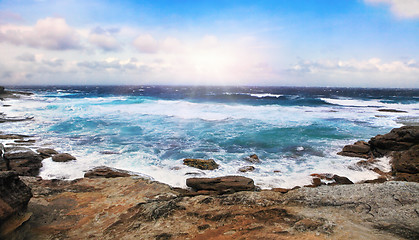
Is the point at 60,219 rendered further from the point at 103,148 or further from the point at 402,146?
the point at 402,146

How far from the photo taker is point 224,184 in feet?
27.7

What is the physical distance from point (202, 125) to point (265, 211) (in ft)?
58.3

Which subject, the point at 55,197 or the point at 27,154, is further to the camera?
the point at 27,154

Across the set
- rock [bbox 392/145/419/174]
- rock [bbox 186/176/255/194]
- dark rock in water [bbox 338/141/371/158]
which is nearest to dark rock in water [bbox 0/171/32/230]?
rock [bbox 186/176/255/194]

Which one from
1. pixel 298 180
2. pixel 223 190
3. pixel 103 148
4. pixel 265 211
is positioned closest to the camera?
pixel 265 211

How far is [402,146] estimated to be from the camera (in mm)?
12141

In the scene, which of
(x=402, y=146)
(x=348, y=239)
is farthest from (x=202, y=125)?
(x=348, y=239)

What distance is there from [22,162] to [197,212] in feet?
31.9

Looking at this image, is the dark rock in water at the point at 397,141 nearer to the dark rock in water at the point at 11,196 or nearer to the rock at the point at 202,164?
the rock at the point at 202,164

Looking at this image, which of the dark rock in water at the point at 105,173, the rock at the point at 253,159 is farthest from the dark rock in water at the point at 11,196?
the rock at the point at 253,159

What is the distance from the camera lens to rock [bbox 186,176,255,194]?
8.21 meters

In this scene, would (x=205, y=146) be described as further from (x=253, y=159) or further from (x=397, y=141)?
(x=397, y=141)

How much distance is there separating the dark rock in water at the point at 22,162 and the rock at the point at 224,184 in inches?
292

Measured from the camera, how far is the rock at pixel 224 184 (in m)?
8.21
